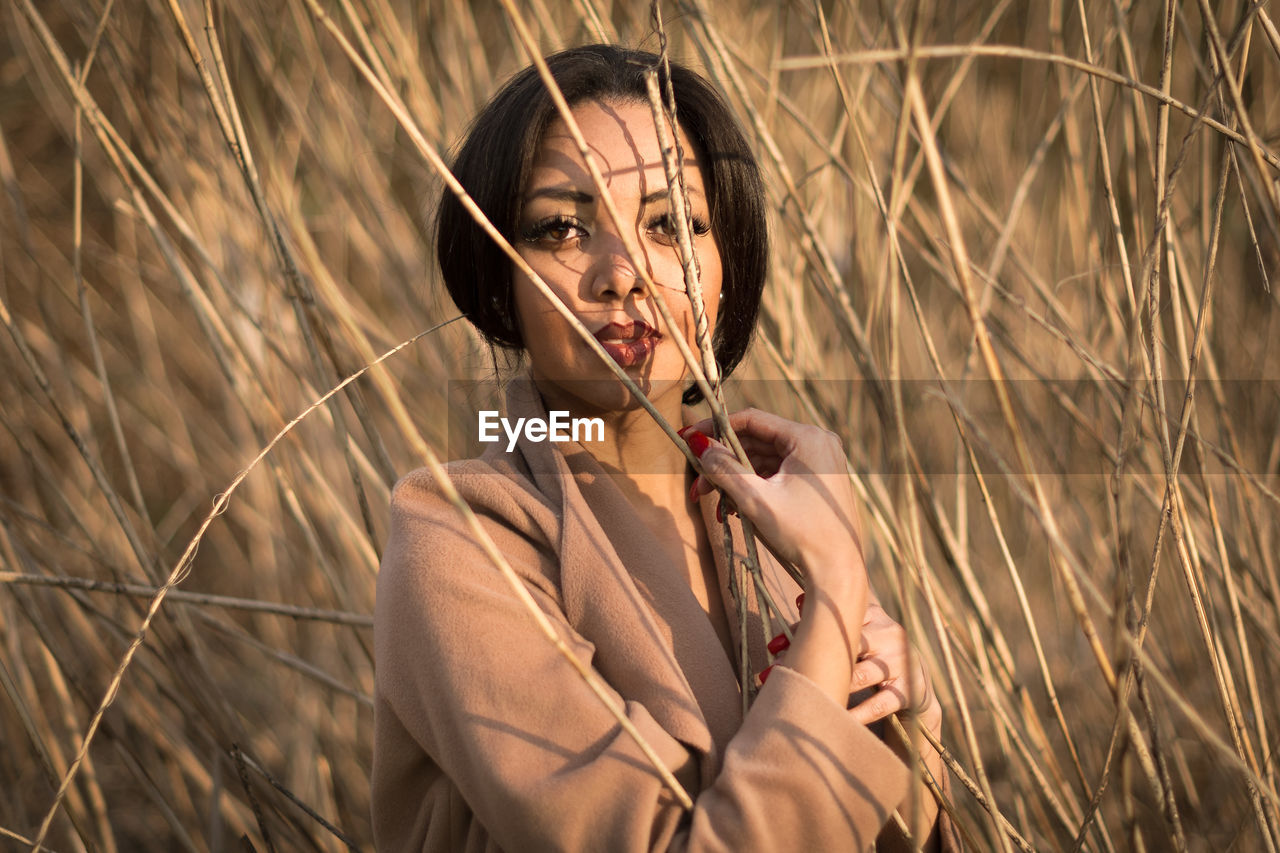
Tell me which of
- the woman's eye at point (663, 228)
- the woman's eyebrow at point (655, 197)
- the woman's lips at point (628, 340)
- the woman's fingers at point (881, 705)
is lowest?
the woman's fingers at point (881, 705)

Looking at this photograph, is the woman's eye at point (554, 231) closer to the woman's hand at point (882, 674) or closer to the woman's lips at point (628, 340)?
the woman's lips at point (628, 340)

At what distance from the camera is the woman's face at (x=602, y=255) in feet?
2.10

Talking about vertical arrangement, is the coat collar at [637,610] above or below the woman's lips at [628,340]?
below

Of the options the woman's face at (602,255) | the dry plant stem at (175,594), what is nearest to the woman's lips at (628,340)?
the woman's face at (602,255)

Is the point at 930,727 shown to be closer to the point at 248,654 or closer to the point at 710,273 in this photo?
the point at 710,273

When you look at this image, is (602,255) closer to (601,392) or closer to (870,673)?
(601,392)

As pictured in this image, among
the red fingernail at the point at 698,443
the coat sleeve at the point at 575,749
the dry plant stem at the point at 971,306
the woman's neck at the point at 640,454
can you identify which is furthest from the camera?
the woman's neck at the point at 640,454

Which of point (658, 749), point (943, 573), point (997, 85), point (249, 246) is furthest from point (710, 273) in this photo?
point (997, 85)

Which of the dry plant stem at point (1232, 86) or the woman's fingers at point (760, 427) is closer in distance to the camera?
the dry plant stem at point (1232, 86)

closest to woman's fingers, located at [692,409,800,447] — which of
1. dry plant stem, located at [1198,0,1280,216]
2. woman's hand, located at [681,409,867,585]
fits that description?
woman's hand, located at [681,409,867,585]

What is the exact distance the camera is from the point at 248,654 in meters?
1.84

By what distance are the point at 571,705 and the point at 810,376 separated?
0.53 meters

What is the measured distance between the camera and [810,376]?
991 millimetres

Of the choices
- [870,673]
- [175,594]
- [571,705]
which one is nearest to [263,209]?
[175,594]
